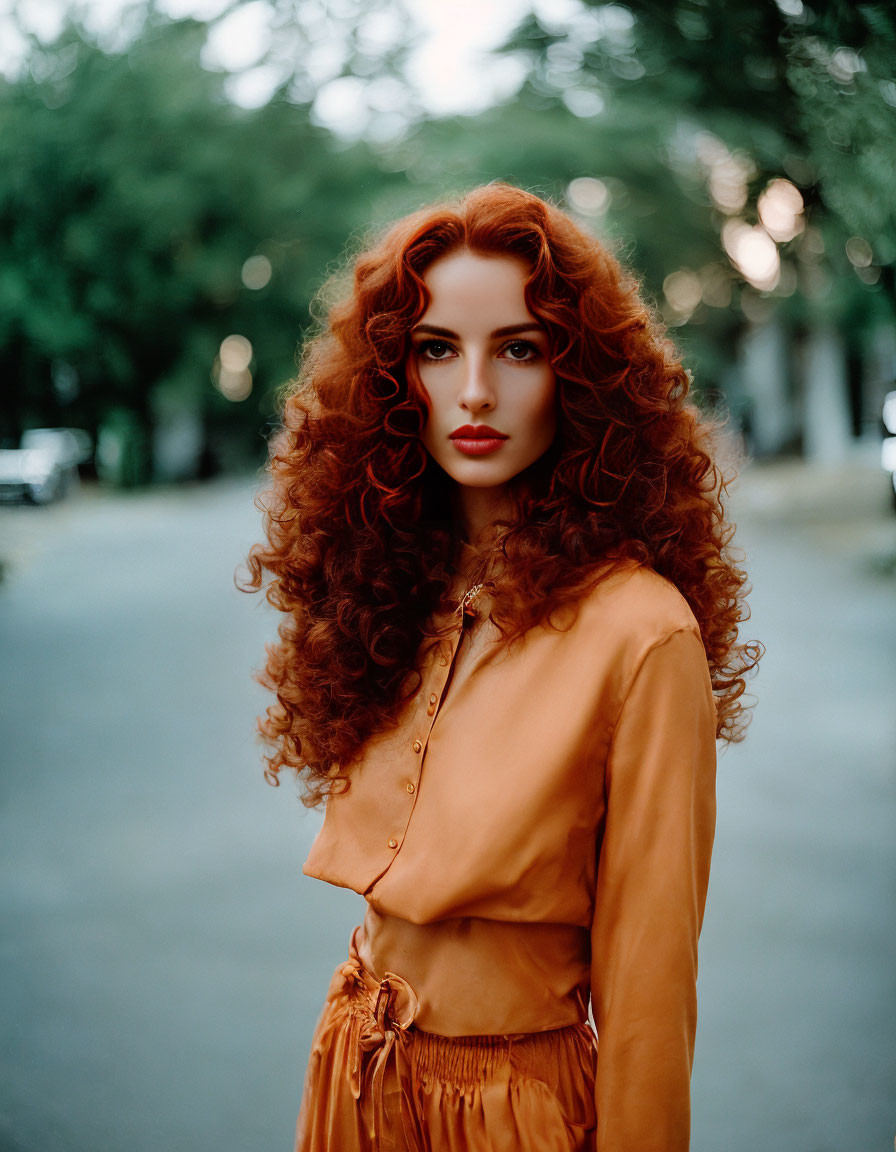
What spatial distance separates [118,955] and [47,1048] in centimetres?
48

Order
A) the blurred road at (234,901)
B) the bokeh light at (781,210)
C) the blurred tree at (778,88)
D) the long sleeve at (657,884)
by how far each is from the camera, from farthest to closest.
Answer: the bokeh light at (781,210) < the blurred tree at (778,88) < the blurred road at (234,901) < the long sleeve at (657,884)

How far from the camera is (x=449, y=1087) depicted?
1.15m

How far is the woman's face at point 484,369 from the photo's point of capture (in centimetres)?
112

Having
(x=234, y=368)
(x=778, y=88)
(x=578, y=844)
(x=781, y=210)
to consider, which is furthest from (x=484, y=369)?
(x=234, y=368)

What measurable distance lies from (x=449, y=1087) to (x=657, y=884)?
0.35m

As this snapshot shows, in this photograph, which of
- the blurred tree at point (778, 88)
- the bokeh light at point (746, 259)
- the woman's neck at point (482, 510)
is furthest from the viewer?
the bokeh light at point (746, 259)

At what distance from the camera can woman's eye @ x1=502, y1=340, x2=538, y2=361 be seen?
1143 mm

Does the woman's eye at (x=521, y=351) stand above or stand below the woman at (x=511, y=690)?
above

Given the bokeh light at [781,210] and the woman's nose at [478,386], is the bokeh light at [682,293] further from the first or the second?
the woman's nose at [478,386]

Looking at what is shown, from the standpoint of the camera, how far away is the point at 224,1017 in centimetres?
308

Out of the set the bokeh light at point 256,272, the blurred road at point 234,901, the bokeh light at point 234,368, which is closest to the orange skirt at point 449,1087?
the blurred road at point 234,901

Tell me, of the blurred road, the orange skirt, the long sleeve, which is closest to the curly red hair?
the long sleeve

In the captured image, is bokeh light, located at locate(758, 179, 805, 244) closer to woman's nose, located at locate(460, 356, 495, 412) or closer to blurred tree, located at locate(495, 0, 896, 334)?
blurred tree, located at locate(495, 0, 896, 334)

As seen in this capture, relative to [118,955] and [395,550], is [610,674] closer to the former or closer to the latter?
[395,550]
